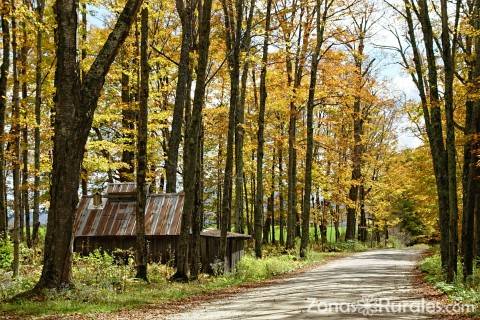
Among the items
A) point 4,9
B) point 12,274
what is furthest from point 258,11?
point 12,274

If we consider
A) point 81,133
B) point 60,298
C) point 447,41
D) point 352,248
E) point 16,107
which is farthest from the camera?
point 352,248

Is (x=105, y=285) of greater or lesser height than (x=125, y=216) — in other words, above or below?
below

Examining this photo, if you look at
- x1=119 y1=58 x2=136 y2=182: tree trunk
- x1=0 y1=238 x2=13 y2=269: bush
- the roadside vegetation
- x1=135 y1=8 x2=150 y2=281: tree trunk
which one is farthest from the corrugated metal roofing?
x1=135 y1=8 x2=150 y2=281: tree trunk

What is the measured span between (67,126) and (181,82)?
8.56 meters

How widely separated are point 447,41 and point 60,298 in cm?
1201

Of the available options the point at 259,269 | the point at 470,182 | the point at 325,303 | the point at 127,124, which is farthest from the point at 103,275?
the point at 127,124

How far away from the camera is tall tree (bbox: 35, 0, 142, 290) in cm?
1089

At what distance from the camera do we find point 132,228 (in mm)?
20062

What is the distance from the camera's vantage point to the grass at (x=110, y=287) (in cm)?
962

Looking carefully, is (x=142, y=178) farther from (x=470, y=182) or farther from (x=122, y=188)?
(x=470, y=182)

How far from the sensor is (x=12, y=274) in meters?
14.8

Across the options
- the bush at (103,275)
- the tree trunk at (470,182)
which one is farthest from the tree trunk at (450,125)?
the bush at (103,275)

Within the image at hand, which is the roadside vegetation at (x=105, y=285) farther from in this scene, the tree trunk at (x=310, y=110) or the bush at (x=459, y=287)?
the bush at (x=459, y=287)

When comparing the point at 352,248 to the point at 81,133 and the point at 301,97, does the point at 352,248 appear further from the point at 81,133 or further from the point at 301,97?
the point at 81,133
